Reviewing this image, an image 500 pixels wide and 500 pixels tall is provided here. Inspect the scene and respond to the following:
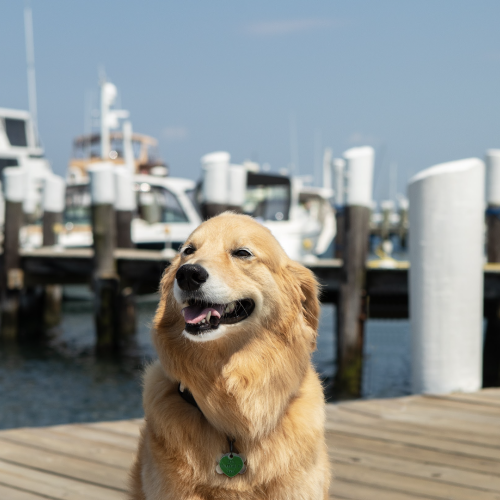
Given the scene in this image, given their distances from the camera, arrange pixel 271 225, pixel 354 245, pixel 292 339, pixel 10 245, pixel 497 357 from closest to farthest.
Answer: pixel 292 339, pixel 354 245, pixel 497 357, pixel 10 245, pixel 271 225

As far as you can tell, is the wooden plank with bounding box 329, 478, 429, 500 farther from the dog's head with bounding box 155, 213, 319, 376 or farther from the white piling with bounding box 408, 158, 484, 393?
the white piling with bounding box 408, 158, 484, 393

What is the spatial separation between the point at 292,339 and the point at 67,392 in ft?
25.1

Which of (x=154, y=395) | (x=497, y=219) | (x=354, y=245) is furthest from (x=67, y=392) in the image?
(x=154, y=395)

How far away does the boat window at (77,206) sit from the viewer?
55.9ft

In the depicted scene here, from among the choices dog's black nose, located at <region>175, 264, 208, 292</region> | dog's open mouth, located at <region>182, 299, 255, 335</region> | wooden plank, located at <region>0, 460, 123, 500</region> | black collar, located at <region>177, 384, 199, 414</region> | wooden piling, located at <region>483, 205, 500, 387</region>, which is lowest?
wooden piling, located at <region>483, 205, 500, 387</region>

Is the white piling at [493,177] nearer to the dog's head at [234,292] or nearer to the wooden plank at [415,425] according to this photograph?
the wooden plank at [415,425]

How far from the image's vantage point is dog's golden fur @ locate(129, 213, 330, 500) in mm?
2256

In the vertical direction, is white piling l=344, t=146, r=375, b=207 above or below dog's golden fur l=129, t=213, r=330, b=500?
above

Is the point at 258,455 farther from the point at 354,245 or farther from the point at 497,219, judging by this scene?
the point at 497,219

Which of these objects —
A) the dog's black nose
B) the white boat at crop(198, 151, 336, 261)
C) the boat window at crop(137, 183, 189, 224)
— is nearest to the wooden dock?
the dog's black nose

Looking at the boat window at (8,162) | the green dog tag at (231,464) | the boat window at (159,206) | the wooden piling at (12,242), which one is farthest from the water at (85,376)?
the boat window at (8,162)

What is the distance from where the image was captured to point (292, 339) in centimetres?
247

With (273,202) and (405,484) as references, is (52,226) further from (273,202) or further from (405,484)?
(405,484)

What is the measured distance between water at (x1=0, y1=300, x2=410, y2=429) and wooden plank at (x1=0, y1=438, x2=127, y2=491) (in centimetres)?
469
